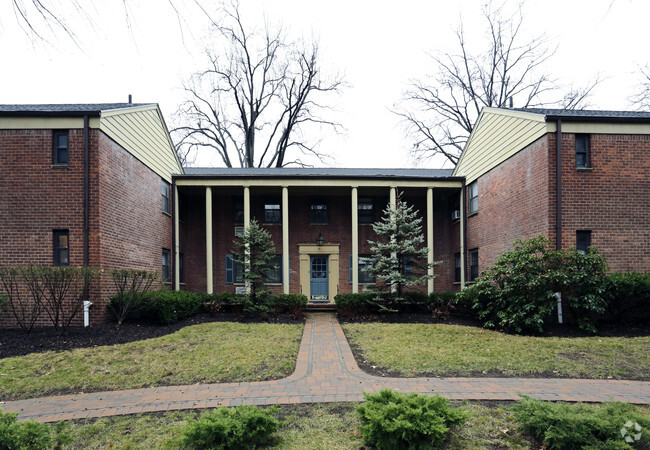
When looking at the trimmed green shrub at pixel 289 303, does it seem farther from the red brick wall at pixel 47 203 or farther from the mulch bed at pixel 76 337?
the red brick wall at pixel 47 203

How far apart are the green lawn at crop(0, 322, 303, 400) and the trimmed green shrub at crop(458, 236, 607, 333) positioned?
5593mm

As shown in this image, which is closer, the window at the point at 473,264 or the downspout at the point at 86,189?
the downspout at the point at 86,189

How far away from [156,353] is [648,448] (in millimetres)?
7398

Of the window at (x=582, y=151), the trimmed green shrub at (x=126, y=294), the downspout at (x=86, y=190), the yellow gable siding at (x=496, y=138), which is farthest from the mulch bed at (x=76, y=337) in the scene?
the window at (x=582, y=151)

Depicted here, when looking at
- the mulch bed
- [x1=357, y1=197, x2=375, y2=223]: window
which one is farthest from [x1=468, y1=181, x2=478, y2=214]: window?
the mulch bed

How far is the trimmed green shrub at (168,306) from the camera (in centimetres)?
1022

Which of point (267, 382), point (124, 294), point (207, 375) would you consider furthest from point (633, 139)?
point (124, 294)

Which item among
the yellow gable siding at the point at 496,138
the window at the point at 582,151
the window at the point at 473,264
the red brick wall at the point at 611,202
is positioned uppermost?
the yellow gable siding at the point at 496,138

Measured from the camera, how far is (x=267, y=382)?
235 inches

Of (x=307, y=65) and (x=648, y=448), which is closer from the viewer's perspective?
(x=648, y=448)

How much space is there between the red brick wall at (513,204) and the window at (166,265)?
1178 cm

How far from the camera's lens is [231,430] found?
3516 mm

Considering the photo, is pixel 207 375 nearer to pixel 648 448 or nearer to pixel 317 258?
pixel 648 448

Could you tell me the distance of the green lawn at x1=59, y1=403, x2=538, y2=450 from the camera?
380 cm
